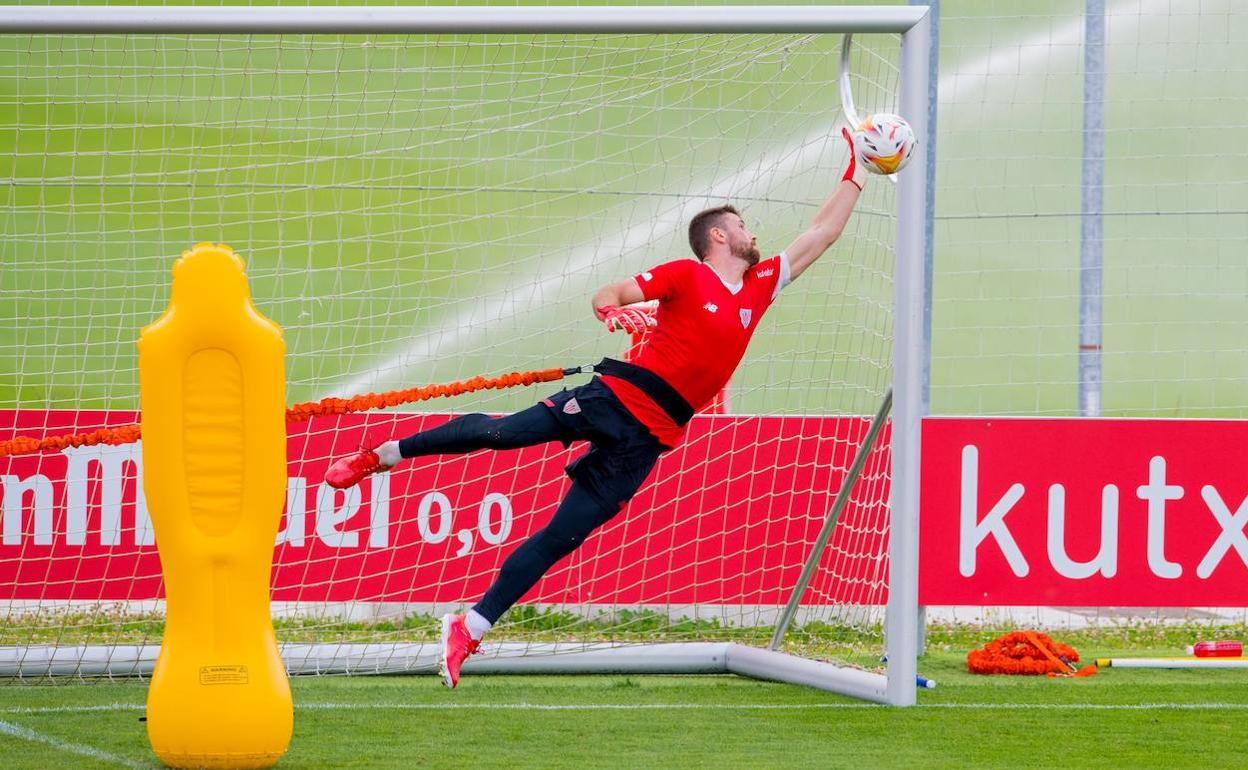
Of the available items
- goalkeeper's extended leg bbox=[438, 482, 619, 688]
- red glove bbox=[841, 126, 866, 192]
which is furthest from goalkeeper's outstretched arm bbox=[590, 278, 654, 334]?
red glove bbox=[841, 126, 866, 192]

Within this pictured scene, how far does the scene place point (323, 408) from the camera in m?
5.65

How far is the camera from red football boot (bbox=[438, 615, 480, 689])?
5.45 metres

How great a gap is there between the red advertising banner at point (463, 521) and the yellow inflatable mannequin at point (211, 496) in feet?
9.35

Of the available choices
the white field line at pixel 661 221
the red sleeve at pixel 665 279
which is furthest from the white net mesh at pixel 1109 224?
the red sleeve at pixel 665 279

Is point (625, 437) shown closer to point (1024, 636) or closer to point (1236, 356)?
point (1024, 636)

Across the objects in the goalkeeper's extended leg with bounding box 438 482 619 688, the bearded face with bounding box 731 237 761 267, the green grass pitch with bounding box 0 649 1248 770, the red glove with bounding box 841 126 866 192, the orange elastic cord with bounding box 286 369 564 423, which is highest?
the red glove with bounding box 841 126 866 192

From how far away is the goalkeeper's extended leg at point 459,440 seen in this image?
555cm

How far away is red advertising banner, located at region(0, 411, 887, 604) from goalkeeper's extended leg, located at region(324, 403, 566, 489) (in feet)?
5.73

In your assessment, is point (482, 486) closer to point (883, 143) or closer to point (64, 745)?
point (64, 745)

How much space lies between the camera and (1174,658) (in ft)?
23.7

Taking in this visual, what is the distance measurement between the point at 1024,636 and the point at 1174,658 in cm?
86

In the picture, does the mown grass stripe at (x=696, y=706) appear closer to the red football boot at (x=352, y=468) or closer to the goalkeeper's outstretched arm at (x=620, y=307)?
the red football boot at (x=352, y=468)

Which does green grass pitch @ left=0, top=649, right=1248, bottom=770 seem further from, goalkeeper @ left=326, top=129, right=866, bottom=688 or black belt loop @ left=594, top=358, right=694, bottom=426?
black belt loop @ left=594, top=358, right=694, bottom=426

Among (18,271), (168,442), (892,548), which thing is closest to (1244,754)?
(892,548)
